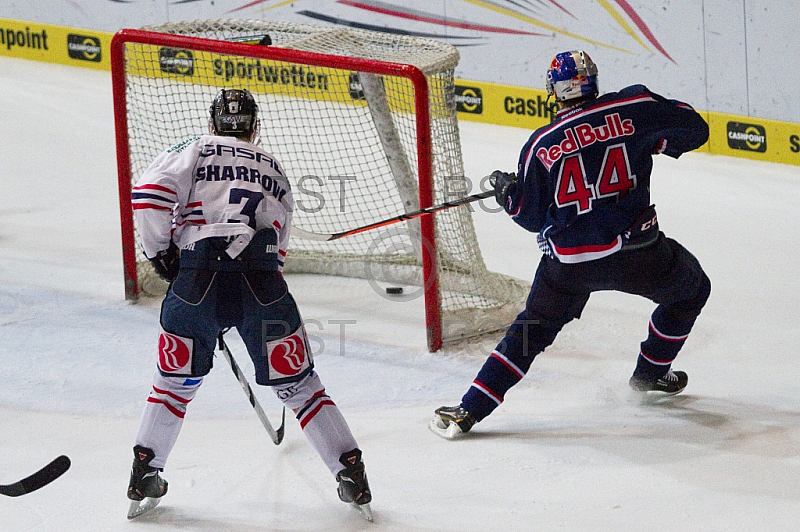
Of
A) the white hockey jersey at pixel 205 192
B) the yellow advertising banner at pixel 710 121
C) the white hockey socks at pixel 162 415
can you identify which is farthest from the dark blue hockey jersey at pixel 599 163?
the yellow advertising banner at pixel 710 121

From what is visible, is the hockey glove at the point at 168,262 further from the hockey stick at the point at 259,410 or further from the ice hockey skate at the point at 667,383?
the ice hockey skate at the point at 667,383

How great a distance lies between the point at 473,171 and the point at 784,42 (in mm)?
1985

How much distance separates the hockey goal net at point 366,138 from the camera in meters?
4.46

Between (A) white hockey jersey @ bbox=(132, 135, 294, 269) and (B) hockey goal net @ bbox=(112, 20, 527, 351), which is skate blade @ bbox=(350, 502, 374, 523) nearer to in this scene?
(A) white hockey jersey @ bbox=(132, 135, 294, 269)

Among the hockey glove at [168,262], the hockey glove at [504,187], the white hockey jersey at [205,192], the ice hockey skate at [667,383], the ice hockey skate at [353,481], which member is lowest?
the ice hockey skate at [667,383]

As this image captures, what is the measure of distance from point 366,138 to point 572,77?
84.2 inches

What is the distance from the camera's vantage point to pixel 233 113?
3.17 metres

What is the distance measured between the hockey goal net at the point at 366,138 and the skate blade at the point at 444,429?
772mm

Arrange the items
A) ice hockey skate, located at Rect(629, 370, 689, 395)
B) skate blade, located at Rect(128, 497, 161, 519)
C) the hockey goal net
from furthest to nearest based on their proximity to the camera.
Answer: the hockey goal net, ice hockey skate, located at Rect(629, 370, 689, 395), skate blade, located at Rect(128, 497, 161, 519)

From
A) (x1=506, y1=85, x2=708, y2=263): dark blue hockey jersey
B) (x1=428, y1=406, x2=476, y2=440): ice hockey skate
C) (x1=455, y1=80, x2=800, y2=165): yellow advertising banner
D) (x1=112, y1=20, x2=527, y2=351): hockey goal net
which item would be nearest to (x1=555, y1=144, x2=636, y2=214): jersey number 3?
(x1=506, y1=85, x2=708, y2=263): dark blue hockey jersey

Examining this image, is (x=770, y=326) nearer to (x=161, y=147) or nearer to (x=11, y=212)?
(x=161, y=147)

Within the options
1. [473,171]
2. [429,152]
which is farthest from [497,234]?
[429,152]

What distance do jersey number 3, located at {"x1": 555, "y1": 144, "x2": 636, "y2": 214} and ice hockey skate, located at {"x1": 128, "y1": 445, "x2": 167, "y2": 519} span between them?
1.46m

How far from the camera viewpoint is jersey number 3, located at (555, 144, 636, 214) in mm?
3346
